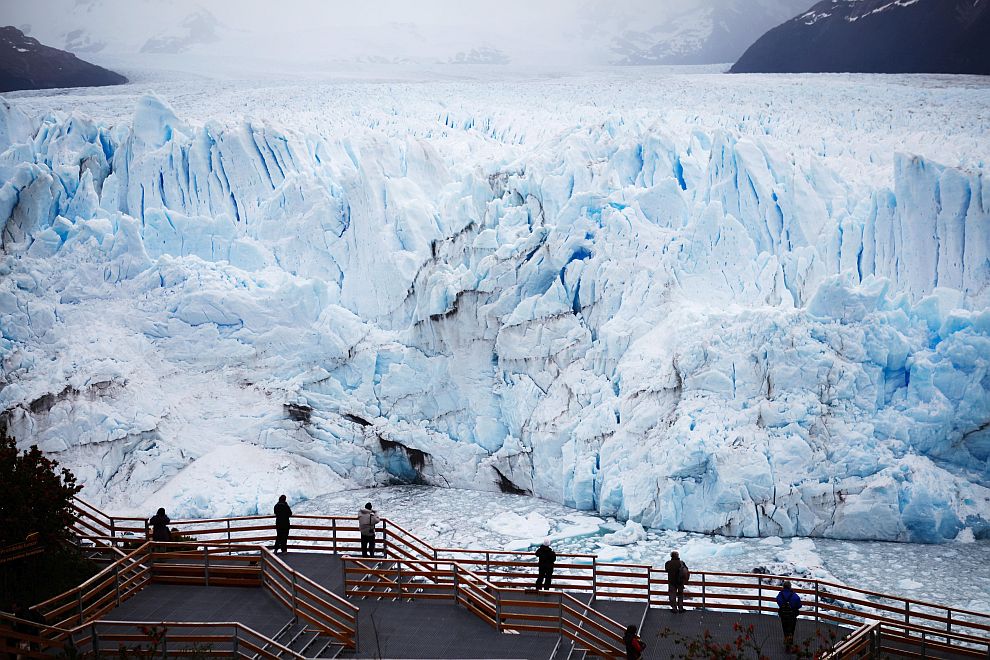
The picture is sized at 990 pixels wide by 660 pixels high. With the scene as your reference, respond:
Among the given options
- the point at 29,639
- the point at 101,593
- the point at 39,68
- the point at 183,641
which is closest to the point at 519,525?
the point at 101,593

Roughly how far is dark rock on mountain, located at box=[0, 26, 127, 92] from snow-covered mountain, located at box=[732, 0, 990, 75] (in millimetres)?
20293

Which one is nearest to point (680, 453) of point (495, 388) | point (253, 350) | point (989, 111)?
point (495, 388)

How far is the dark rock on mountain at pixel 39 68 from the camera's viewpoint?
2511 centimetres

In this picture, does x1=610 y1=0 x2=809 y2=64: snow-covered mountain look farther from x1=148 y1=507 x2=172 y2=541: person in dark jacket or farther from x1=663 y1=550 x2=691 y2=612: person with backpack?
x1=148 y1=507 x2=172 y2=541: person in dark jacket

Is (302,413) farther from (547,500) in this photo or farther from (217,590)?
(217,590)

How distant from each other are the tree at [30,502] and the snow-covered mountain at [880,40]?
22107mm

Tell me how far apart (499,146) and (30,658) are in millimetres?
16406

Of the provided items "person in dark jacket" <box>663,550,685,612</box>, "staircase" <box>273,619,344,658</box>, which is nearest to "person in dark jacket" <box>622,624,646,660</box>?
"person in dark jacket" <box>663,550,685,612</box>

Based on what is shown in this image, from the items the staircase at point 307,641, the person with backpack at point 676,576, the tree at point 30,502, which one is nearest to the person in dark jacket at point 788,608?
the person with backpack at point 676,576

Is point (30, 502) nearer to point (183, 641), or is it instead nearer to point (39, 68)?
point (183, 641)

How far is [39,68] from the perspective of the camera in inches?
1021

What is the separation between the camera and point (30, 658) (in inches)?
301

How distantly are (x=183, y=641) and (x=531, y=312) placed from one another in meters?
10.3

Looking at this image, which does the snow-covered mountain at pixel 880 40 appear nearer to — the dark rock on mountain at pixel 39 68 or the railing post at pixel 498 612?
the railing post at pixel 498 612
